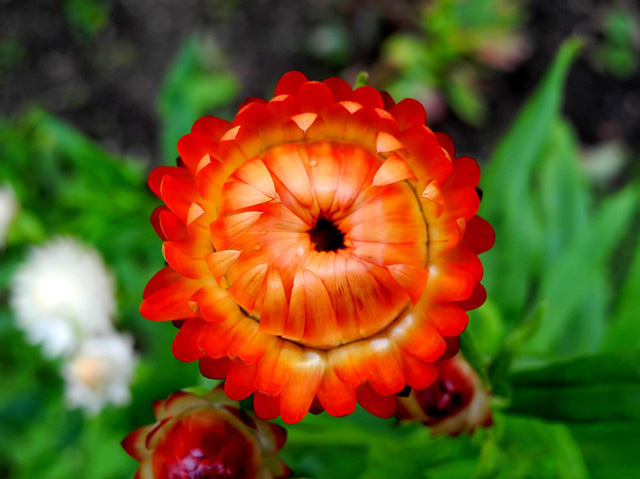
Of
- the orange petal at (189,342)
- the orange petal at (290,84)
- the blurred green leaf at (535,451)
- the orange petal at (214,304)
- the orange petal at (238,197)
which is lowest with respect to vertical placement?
the blurred green leaf at (535,451)

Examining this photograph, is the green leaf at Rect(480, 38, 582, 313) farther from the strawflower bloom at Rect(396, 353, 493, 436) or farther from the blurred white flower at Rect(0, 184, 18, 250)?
the blurred white flower at Rect(0, 184, 18, 250)

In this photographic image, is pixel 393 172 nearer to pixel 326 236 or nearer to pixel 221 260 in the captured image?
pixel 326 236

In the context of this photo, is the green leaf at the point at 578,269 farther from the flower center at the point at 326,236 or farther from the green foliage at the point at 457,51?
the green foliage at the point at 457,51

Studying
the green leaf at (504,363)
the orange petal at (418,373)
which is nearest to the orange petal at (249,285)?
the orange petal at (418,373)

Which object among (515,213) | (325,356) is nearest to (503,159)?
(515,213)

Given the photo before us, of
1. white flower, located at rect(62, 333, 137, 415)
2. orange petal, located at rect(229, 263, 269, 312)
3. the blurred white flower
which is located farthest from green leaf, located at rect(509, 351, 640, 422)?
the blurred white flower

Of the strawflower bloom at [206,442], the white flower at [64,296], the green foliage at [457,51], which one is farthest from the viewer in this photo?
the green foliage at [457,51]

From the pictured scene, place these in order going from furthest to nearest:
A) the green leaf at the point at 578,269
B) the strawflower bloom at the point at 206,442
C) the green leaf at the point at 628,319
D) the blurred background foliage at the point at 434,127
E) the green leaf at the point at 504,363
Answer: the green leaf at the point at 578,269 → the green leaf at the point at 628,319 → the blurred background foliage at the point at 434,127 → the green leaf at the point at 504,363 → the strawflower bloom at the point at 206,442
